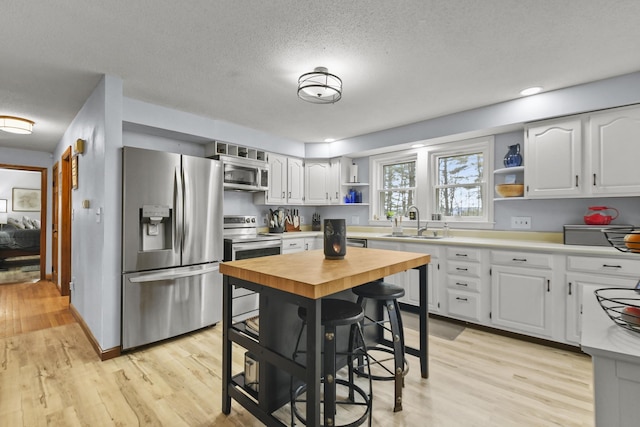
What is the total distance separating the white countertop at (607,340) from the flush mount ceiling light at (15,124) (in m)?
5.33

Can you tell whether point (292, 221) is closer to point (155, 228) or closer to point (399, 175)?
point (399, 175)

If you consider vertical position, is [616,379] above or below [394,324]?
above

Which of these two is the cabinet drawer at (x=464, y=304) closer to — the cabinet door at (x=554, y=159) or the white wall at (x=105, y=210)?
the cabinet door at (x=554, y=159)

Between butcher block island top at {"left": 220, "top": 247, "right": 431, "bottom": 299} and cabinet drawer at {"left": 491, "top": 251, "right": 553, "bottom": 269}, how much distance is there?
134 centimetres

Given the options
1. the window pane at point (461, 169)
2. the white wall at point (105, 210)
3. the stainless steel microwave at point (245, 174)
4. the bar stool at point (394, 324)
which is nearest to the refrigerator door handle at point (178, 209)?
the white wall at point (105, 210)

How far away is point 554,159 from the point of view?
2.92m

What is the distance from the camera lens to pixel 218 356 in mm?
2623

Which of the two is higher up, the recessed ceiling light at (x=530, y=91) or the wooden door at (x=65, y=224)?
the recessed ceiling light at (x=530, y=91)

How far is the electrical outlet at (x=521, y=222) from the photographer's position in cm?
333

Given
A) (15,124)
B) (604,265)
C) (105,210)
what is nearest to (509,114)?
(604,265)

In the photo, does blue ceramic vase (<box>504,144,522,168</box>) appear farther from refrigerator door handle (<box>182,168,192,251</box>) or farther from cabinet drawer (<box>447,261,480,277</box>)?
refrigerator door handle (<box>182,168,192,251</box>)

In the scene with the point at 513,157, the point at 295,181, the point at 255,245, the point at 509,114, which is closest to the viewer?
the point at 509,114

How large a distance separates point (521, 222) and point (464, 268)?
0.88 m

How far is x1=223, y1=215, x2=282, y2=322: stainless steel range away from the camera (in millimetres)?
3469
